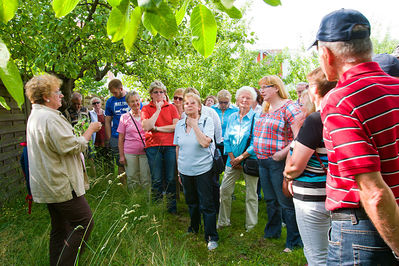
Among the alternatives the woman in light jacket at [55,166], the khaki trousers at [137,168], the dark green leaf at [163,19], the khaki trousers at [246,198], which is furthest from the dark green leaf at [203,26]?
the khaki trousers at [137,168]

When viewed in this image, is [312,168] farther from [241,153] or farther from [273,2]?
[241,153]

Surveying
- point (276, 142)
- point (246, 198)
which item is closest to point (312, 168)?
point (276, 142)

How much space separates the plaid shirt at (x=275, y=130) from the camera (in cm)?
373

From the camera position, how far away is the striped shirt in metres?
1.22

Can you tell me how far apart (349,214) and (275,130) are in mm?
2411

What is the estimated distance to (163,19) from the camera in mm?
1040

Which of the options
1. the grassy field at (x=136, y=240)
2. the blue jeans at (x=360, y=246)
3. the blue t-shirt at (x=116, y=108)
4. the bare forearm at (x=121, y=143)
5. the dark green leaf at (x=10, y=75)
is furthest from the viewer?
the blue t-shirt at (x=116, y=108)

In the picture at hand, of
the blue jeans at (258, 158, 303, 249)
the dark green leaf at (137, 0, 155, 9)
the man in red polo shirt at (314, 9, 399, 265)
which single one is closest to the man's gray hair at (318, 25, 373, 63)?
the man in red polo shirt at (314, 9, 399, 265)

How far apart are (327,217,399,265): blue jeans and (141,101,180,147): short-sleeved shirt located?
379 centimetres

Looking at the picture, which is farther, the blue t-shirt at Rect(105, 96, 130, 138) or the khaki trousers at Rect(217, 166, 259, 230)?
the blue t-shirt at Rect(105, 96, 130, 138)

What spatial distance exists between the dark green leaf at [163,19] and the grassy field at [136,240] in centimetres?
177

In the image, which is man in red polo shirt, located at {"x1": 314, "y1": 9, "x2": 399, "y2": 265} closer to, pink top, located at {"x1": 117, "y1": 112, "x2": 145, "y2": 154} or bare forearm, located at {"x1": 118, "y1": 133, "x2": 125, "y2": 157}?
pink top, located at {"x1": 117, "y1": 112, "x2": 145, "y2": 154}

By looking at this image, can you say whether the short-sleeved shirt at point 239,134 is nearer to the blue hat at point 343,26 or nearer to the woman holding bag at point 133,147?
the woman holding bag at point 133,147

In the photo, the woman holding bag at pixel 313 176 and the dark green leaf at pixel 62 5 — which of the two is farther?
the woman holding bag at pixel 313 176
